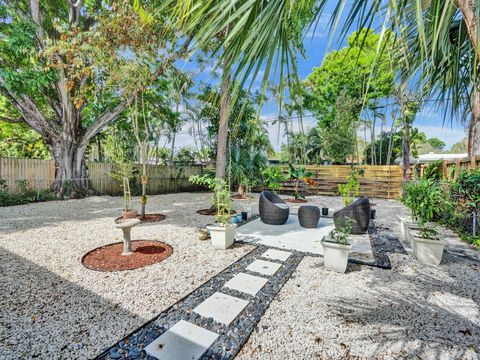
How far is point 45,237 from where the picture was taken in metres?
3.93

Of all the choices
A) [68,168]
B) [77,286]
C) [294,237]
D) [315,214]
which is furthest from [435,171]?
[68,168]

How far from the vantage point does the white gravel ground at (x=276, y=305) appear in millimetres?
1606

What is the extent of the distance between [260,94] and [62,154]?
32.3ft

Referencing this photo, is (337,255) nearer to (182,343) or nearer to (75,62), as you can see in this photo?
(182,343)

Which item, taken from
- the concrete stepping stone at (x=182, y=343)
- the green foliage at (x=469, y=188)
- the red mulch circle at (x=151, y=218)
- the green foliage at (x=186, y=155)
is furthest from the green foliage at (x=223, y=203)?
the green foliage at (x=186, y=155)

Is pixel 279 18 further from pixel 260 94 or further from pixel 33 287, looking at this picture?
pixel 33 287

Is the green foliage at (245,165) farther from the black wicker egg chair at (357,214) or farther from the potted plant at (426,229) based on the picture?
the potted plant at (426,229)

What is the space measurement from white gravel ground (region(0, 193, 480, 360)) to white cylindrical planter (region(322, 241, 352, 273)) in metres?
0.10

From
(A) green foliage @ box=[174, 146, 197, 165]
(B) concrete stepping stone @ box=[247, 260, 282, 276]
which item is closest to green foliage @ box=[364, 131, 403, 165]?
(A) green foliage @ box=[174, 146, 197, 165]

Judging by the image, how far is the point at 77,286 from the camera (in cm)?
238

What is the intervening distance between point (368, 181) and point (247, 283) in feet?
32.3

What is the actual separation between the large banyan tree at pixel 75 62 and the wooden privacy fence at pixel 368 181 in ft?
23.9

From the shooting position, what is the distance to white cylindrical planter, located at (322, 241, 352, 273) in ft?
9.05

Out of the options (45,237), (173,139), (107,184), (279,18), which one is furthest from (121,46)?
(173,139)
